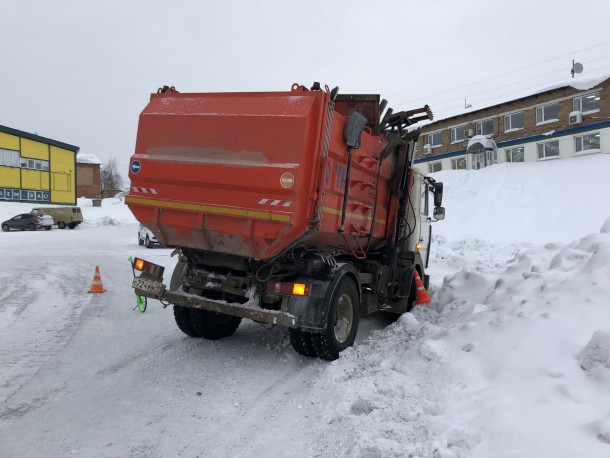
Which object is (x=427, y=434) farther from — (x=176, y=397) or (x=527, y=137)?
(x=527, y=137)

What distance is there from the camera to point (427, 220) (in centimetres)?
851

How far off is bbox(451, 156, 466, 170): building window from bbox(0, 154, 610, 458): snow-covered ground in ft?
109

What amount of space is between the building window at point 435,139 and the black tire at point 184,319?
39.3 m

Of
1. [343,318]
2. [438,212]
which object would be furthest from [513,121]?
[343,318]

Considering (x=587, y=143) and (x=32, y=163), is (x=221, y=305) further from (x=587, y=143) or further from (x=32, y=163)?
(x=32, y=163)

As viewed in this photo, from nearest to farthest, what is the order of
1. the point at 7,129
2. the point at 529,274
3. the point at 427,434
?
the point at 427,434, the point at 529,274, the point at 7,129

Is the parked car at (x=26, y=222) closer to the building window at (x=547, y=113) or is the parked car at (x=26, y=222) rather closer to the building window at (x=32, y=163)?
the building window at (x=32, y=163)

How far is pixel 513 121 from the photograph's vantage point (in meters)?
35.0

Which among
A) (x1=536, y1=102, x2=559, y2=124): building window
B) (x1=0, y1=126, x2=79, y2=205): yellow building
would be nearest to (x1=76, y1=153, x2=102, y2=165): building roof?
(x1=0, y1=126, x2=79, y2=205): yellow building

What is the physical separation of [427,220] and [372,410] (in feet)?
17.3

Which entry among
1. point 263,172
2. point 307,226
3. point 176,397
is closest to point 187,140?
point 263,172

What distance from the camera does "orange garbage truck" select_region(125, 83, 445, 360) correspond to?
463 centimetres

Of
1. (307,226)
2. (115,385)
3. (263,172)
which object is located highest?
(263,172)

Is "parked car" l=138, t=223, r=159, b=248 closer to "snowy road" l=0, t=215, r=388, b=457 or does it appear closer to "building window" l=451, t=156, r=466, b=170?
"snowy road" l=0, t=215, r=388, b=457
